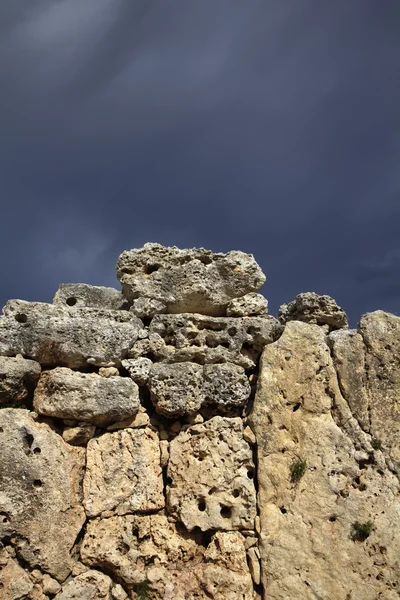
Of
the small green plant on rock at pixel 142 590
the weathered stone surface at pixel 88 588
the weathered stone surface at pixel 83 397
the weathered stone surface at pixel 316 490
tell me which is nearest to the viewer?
the weathered stone surface at pixel 88 588

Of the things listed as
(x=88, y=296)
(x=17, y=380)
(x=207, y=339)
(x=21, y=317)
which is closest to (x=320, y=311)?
(x=207, y=339)

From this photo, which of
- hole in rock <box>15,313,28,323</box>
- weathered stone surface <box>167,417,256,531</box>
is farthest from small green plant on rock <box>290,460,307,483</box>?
hole in rock <box>15,313,28,323</box>

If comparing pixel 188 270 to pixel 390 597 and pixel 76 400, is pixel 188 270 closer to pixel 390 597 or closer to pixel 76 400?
pixel 76 400

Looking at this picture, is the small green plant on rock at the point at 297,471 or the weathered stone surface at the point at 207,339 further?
the weathered stone surface at the point at 207,339

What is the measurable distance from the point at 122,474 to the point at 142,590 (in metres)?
1.09

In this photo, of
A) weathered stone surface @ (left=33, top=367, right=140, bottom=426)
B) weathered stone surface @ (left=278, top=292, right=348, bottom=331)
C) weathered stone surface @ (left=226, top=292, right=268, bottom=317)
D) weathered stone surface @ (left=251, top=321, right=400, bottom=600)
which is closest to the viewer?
weathered stone surface @ (left=251, top=321, right=400, bottom=600)

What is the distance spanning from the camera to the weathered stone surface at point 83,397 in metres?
5.22

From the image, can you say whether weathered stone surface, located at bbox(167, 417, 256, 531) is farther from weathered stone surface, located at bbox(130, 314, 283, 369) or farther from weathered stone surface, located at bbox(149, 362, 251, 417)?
weathered stone surface, located at bbox(130, 314, 283, 369)

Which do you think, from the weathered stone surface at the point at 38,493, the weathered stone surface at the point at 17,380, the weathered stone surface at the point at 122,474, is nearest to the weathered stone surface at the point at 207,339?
the weathered stone surface at the point at 122,474

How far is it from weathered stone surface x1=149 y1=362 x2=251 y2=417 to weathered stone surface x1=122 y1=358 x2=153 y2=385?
8 cm

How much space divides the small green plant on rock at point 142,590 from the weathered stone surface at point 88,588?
25 centimetres

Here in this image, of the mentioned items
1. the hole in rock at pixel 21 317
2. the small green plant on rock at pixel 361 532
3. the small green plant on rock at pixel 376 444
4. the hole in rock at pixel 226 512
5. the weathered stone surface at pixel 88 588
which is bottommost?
the weathered stone surface at pixel 88 588

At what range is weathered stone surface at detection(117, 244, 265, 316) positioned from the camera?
6.28 metres

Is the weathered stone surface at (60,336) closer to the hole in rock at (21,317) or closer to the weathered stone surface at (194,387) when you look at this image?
the hole in rock at (21,317)
